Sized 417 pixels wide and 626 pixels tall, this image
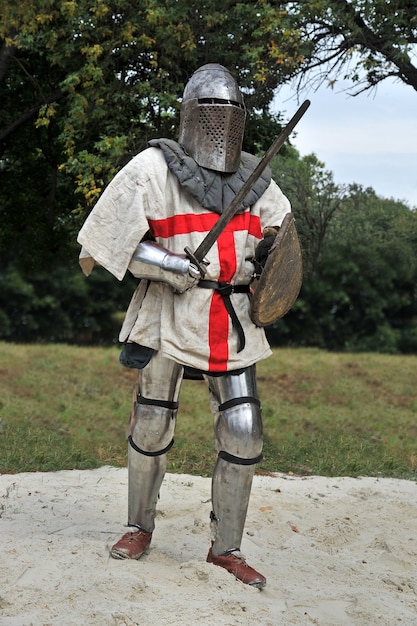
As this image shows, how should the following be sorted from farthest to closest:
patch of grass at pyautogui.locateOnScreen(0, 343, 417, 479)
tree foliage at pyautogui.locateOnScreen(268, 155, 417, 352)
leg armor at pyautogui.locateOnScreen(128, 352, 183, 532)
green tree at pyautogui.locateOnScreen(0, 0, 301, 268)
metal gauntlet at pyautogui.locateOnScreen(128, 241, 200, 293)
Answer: tree foliage at pyautogui.locateOnScreen(268, 155, 417, 352) < green tree at pyautogui.locateOnScreen(0, 0, 301, 268) < patch of grass at pyautogui.locateOnScreen(0, 343, 417, 479) < leg armor at pyautogui.locateOnScreen(128, 352, 183, 532) < metal gauntlet at pyautogui.locateOnScreen(128, 241, 200, 293)

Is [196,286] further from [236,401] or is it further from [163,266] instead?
[236,401]

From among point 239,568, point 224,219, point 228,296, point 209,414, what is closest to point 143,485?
point 239,568

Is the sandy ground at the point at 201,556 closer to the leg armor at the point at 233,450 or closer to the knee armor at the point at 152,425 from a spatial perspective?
the leg armor at the point at 233,450

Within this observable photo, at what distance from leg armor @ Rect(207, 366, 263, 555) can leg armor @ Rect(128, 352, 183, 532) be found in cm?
20

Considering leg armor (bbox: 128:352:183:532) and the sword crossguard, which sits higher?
the sword crossguard

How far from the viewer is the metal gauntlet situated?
145 inches

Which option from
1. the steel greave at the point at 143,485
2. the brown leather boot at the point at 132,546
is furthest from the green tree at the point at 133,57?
the brown leather boot at the point at 132,546

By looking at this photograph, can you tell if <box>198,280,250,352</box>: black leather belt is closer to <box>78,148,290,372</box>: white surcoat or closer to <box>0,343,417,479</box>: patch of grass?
<box>78,148,290,372</box>: white surcoat

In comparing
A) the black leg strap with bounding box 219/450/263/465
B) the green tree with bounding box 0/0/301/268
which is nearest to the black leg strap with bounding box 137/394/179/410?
the black leg strap with bounding box 219/450/263/465

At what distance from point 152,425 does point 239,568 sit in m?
0.73

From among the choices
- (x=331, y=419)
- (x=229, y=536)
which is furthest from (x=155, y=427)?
(x=331, y=419)

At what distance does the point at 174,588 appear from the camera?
366cm

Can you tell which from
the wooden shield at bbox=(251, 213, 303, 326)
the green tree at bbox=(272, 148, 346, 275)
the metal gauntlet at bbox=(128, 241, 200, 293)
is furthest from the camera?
the green tree at bbox=(272, 148, 346, 275)

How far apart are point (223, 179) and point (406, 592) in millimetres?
2135
